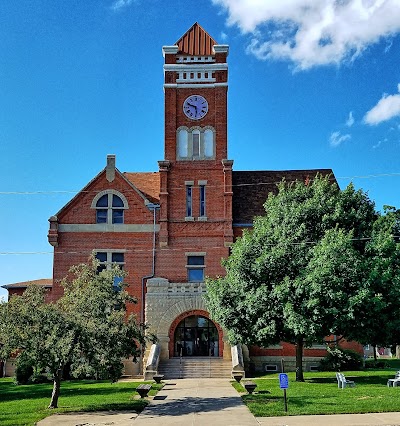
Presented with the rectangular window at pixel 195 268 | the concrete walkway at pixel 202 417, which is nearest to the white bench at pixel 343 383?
the concrete walkway at pixel 202 417

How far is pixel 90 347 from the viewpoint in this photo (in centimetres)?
2036

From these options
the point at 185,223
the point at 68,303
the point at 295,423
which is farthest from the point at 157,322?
the point at 295,423

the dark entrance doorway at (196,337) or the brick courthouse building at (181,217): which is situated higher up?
the brick courthouse building at (181,217)

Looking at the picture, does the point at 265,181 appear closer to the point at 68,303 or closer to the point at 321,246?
the point at 321,246

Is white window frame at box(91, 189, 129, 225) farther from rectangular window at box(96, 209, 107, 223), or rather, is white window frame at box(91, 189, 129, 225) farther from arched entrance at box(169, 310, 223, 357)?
arched entrance at box(169, 310, 223, 357)

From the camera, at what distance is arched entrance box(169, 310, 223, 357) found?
36.7 metres

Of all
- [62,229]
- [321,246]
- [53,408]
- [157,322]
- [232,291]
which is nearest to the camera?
[53,408]

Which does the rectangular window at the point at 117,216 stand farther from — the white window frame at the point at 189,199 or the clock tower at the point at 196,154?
the white window frame at the point at 189,199

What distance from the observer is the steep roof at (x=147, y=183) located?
40.5 meters

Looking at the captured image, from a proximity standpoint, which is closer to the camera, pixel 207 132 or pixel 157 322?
pixel 157 322

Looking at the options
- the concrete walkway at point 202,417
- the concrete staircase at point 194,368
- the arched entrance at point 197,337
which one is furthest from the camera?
the arched entrance at point 197,337

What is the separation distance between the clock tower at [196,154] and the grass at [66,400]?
12063 millimetres

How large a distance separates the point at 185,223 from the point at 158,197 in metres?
2.98

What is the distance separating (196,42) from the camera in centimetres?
4153
